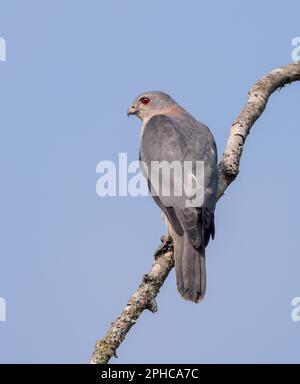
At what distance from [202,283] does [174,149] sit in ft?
5.24

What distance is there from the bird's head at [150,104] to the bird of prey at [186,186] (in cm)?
76

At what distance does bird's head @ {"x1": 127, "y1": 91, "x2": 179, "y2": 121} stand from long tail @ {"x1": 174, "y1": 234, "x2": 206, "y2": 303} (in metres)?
2.99

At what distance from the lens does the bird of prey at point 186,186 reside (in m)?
7.80

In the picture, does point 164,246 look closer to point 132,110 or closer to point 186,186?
point 186,186

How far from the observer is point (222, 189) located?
8.34 meters

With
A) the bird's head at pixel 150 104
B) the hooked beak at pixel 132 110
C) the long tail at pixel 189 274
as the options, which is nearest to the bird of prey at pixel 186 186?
the long tail at pixel 189 274

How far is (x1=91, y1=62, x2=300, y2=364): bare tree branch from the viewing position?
6.77 meters

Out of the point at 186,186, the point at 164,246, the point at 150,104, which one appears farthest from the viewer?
the point at 150,104

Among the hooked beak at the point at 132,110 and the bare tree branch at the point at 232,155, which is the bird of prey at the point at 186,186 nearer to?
the bare tree branch at the point at 232,155

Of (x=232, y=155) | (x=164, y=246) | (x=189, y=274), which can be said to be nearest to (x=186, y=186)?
(x=232, y=155)

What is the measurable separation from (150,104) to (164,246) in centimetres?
310

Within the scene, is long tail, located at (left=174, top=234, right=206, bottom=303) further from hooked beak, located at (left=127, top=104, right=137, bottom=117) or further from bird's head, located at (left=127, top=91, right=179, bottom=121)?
hooked beak, located at (left=127, top=104, right=137, bottom=117)

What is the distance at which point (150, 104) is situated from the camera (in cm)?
1056
